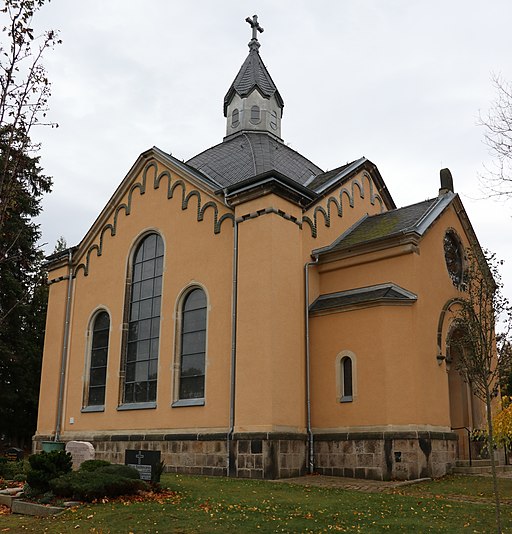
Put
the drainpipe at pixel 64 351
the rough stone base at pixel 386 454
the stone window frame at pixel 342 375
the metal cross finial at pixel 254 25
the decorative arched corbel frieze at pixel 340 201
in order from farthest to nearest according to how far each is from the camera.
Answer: the metal cross finial at pixel 254 25
the drainpipe at pixel 64 351
the decorative arched corbel frieze at pixel 340 201
the stone window frame at pixel 342 375
the rough stone base at pixel 386 454

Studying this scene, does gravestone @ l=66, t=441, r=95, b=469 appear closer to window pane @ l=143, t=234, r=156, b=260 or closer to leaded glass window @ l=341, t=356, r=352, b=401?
leaded glass window @ l=341, t=356, r=352, b=401

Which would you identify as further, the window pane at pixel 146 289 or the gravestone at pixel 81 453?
the window pane at pixel 146 289

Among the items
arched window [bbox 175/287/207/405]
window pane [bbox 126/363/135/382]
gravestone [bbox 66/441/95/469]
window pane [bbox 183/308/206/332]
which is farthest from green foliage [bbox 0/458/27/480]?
window pane [bbox 183/308/206/332]

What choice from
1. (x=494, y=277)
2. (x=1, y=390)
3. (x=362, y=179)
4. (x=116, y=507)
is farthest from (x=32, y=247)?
(x=494, y=277)

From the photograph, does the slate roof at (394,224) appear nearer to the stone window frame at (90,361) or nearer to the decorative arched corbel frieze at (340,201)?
the decorative arched corbel frieze at (340,201)

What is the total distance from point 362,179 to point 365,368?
9122 millimetres

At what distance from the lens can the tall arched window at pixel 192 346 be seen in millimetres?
19984

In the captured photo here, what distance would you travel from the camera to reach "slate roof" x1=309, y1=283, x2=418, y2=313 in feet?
57.8

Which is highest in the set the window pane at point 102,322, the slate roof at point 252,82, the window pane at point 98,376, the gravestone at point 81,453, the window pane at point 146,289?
the slate roof at point 252,82

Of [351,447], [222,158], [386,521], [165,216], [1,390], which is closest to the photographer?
[386,521]

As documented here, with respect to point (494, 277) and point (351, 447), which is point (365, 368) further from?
point (494, 277)

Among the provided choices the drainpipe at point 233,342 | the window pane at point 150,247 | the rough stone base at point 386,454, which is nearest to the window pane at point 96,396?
the window pane at point 150,247

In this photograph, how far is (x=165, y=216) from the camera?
2289cm

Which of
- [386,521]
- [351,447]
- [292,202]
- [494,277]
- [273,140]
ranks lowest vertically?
[386,521]
